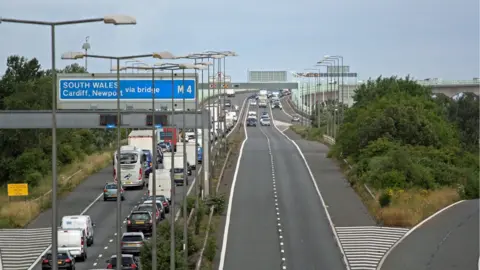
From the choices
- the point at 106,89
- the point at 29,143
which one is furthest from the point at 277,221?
the point at 29,143

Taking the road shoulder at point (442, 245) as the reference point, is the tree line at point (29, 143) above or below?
above

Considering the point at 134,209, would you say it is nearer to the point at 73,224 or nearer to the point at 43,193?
the point at 73,224

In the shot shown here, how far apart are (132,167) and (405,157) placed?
2204 centimetres

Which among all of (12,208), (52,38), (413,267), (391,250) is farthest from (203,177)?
(52,38)

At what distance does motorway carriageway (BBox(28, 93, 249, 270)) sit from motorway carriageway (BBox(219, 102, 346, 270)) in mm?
5645

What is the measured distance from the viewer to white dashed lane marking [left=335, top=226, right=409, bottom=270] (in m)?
51.5

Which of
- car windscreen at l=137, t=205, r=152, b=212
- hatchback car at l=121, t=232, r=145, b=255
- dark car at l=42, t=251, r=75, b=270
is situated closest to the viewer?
dark car at l=42, t=251, r=75, b=270

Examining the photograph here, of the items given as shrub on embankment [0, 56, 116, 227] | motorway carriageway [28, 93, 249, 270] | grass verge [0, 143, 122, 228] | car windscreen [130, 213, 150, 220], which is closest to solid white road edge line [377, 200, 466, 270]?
motorway carriageway [28, 93, 249, 270]

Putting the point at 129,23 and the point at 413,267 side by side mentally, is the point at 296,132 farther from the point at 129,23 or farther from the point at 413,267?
the point at 129,23

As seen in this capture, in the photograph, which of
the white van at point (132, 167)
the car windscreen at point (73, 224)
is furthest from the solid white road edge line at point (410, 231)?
the white van at point (132, 167)

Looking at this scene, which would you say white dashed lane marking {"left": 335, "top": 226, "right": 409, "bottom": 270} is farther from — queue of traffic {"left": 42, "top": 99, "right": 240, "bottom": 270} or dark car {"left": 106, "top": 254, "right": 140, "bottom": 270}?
dark car {"left": 106, "top": 254, "right": 140, "bottom": 270}

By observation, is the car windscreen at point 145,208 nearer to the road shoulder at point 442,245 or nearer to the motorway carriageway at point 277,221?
the motorway carriageway at point 277,221

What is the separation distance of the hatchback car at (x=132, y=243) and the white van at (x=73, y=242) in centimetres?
203

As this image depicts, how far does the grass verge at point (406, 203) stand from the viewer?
64.4m
